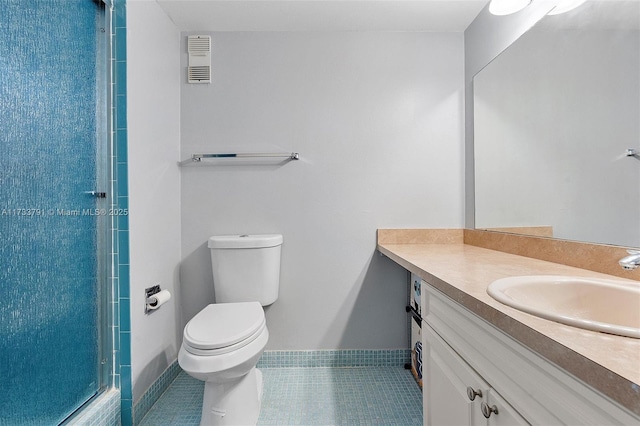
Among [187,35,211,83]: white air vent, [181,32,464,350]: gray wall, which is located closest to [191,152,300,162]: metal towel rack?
[181,32,464,350]: gray wall

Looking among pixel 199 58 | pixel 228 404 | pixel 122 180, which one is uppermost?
pixel 199 58

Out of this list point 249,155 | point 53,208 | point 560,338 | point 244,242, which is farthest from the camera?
point 249,155

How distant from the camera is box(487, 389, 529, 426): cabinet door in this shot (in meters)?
0.61

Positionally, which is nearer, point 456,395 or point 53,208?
point 456,395

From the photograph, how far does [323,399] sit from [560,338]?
53.3 inches

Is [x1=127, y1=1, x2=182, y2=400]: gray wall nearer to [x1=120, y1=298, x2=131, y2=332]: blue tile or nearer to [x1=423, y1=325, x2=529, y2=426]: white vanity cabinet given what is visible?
[x1=120, y1=298, x2=131, y2=332]: blue tile

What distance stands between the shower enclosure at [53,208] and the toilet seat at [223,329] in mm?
408

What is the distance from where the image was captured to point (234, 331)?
1277mm

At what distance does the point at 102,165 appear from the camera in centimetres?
131

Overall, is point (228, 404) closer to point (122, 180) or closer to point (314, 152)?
point (122, 180)

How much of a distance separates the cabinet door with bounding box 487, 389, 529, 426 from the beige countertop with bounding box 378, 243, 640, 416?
0.17 meters

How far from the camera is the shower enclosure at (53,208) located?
0.92 metres

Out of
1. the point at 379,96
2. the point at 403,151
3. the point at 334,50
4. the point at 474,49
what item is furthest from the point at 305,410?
the point at 474,49

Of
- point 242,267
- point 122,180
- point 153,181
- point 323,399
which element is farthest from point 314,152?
point 323,399
